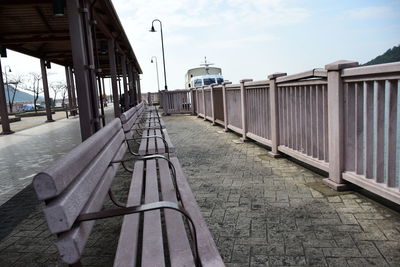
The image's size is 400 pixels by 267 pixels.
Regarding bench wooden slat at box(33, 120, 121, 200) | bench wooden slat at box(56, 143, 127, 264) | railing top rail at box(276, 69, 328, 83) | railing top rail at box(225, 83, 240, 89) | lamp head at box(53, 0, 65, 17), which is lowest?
bench wooden slat at box(56, 143, 127, 264)

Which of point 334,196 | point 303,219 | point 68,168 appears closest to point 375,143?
point 334,196

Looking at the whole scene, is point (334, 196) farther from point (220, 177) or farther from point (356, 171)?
point (220, 177)

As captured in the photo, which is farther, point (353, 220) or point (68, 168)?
point (353, 220)

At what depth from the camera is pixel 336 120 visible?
4.09 meters

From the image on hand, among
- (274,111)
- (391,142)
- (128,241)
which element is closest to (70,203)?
(128,241)

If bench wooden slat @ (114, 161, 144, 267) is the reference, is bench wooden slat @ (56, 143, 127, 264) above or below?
above

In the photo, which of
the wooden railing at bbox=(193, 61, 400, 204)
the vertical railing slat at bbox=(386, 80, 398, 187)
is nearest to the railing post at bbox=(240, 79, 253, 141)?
the wooden railing at bbox=(193, 61, 400, 204)

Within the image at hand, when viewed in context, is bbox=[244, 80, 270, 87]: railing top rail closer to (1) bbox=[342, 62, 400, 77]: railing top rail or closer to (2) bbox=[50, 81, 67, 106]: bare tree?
(1) bbox=[342, 62, 400, 77]: railing top rail

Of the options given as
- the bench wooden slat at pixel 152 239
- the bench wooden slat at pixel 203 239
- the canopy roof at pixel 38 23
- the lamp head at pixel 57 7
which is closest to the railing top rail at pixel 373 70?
the bench wooden slat at pixel 203 239

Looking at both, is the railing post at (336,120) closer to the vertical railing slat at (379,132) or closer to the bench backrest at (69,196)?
the vertical railing slat at (379,132)

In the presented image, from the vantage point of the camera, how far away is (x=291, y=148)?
566 centimetres

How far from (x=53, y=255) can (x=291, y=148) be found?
153 inches

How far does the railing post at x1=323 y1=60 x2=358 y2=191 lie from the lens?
3.99 m

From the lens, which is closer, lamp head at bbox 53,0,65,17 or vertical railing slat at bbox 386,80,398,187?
vertical railing slat at bbox 386,80,398,187
